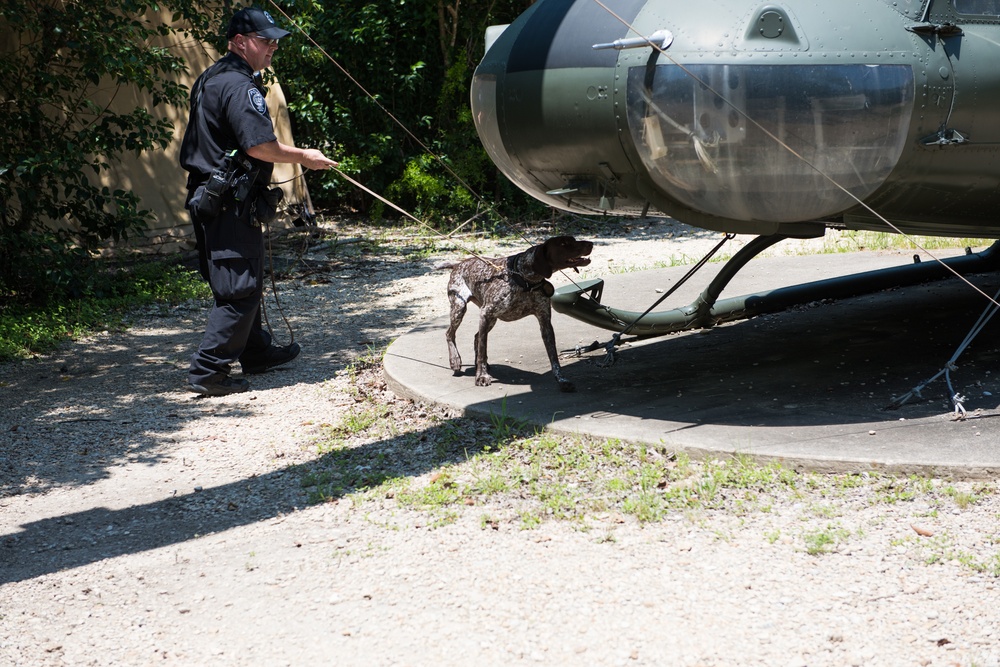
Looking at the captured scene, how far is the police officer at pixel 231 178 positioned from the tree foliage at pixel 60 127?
9.63 ft

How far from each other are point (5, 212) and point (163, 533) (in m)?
5.56

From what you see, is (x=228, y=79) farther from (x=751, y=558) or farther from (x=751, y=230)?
(x=751, y=558)

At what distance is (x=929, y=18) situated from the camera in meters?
4.34

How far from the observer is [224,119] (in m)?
5.74

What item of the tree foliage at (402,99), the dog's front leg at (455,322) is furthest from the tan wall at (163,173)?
the dog's front leg at (455,322)

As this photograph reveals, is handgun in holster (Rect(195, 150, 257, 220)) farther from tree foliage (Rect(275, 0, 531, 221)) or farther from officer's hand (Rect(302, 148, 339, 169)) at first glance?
tree foliage (Rect(275, 0, 531, 221))

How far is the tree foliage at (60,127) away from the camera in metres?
8.39

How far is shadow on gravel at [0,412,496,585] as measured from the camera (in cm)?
395

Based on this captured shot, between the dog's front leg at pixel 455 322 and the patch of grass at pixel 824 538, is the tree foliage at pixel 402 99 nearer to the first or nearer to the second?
the dog's front leg at pixel 455 322

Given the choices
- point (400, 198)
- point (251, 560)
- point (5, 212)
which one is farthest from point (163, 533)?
point (400, 198)

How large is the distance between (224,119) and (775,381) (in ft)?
11.1

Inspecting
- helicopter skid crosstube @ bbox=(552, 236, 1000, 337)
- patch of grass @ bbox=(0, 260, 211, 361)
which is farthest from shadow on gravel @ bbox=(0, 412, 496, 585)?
patch of grass @ bbox=(0, 260, 211, 361)

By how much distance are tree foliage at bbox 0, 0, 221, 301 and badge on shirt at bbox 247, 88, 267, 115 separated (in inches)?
127

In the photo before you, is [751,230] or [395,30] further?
[395,30]
